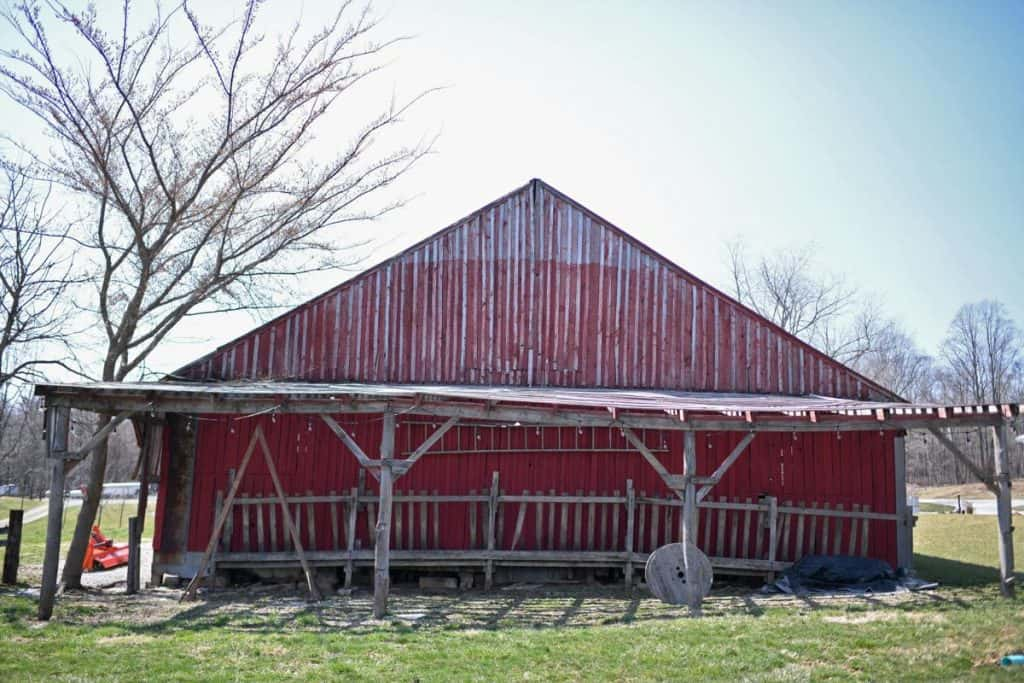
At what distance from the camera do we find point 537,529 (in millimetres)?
15117

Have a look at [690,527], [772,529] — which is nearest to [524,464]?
[772,529]

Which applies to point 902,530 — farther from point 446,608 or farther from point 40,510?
point 40,510

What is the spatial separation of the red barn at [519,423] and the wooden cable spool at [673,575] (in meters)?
0.63

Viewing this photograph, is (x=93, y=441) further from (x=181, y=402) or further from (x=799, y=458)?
(x=799, y=458)

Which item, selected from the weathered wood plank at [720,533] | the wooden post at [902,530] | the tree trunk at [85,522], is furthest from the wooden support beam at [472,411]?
the wooden post at [902,530]

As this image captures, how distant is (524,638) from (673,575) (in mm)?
2704

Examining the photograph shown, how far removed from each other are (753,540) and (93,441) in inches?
432

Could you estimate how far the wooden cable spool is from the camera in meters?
11.1

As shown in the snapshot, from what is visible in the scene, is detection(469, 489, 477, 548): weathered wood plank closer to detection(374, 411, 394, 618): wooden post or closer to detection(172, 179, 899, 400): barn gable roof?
detection(172, 179, 899, 400): barn gable roof

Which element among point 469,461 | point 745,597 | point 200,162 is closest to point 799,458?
point 745,597

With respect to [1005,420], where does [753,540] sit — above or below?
below

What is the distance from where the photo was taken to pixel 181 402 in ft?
40.5

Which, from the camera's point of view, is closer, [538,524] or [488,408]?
[488,408]

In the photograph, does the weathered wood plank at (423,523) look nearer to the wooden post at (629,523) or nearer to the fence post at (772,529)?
the wooden post at (629,523)
